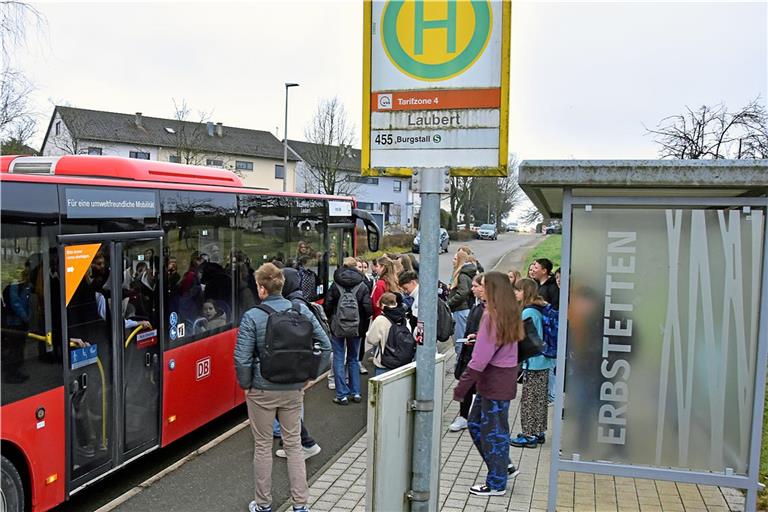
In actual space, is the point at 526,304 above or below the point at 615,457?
above

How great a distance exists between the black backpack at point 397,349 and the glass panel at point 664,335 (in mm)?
2164

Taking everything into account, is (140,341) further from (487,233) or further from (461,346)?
(487,233)

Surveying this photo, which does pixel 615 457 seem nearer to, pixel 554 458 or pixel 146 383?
pixel 554 458

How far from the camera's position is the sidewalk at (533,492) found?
18.4 ft

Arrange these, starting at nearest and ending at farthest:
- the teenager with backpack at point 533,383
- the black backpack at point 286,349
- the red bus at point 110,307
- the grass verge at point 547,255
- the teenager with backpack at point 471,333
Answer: the red bus at point 110,307, the black backpack at point 286,349, the teenager with backpack at point 533,383, the teenager with backpack at point 471,333, the grass verge at point 547,255

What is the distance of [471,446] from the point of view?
7.15 meters

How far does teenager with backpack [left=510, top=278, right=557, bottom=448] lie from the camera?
6.50 meters

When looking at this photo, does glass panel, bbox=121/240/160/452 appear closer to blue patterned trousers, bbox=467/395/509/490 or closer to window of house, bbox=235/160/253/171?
blue patterned trousers, bbox=467/395/509/490

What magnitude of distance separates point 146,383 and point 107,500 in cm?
106

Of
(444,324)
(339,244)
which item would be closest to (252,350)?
(444,324)

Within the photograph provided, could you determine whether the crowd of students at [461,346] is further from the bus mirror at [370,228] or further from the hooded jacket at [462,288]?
the bus mirror at [370,228]

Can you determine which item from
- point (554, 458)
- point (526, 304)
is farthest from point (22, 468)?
point (526, 304)

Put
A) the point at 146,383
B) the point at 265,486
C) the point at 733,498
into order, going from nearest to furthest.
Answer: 1. the point at 265,486
2. the point at 733,498
3. the point at 146,383

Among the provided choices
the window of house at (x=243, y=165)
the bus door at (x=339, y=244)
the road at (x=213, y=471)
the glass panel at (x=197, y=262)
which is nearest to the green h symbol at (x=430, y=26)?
the road at (x=213, y=471)
